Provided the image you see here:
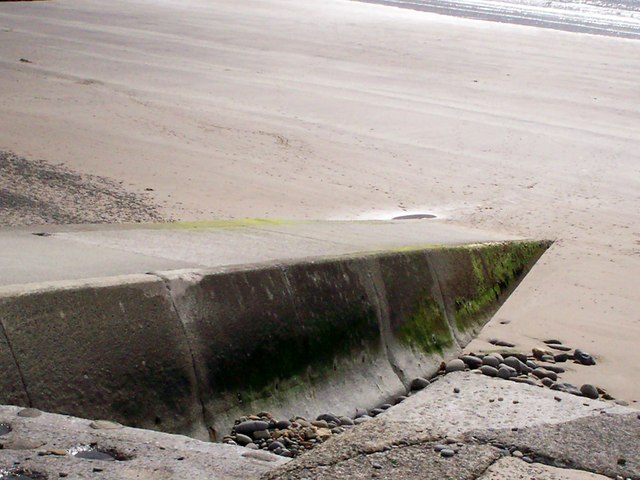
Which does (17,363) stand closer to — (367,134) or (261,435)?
(261,435)

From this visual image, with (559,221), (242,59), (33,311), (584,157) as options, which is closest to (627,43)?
(242,59)

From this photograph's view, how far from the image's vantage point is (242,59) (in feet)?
44.2

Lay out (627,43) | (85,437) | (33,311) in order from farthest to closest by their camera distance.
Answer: (627,43) → (33,311) → (85,437)

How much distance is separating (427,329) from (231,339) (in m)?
1.33

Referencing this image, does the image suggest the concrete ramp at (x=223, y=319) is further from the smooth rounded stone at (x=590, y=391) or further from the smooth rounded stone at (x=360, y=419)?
the smooth rounded stone at (x=590, y=391)

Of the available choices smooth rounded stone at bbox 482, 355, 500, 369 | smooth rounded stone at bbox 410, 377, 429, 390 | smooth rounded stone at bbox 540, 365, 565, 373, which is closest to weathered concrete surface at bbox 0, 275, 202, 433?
smooth rounded stone at bbox 410, 377, 429, 390

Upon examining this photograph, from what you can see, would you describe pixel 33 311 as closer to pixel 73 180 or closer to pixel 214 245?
pixel 214 245

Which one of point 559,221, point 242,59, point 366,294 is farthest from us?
point 242,59

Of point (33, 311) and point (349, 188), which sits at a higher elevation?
point (33, 311)

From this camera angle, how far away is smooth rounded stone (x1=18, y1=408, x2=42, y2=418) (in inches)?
123

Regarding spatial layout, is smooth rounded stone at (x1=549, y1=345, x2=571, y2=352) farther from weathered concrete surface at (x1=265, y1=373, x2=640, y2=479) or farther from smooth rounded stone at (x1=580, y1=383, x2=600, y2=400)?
weathered concrete surface at (x1=265, y1=373, x2=640, y2=479)

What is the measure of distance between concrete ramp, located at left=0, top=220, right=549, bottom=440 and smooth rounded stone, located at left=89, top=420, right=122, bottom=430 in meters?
0.24

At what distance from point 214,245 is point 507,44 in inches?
550

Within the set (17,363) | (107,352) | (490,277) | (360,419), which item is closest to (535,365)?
(490,277)
